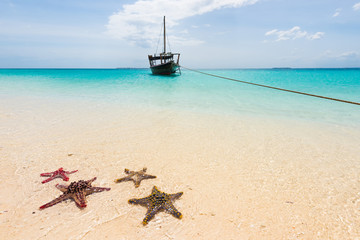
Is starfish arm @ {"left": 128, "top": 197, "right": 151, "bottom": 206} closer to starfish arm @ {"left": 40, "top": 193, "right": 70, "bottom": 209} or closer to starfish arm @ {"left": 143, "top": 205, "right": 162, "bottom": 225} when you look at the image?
starfish arm @ {"left": 143, "top": 205, "right": 162, "bottom": 225}

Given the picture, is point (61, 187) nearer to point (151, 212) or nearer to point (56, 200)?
point (56, 200)

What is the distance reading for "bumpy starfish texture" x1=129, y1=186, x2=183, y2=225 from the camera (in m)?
2.94

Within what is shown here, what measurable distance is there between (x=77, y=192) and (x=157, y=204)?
5.03ft

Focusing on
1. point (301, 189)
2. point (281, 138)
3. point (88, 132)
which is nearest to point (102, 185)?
point (88, 132)

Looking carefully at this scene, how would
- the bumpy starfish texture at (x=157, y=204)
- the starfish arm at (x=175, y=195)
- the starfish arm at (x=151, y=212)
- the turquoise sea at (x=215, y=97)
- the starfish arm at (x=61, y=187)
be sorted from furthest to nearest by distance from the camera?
the turquoise sea at (x=215, y=97) < the starfish arm at (x=61, y=187) < the starfish arm at (x=175, y=195) < the bumpy starfish texture at (x=157, y=204) < the starfish arm at (x=151, y=212)

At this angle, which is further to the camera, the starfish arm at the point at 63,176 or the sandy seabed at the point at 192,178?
the starfish arm at the point at 63,176

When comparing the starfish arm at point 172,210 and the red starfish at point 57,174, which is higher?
the red starfish at point 57,174

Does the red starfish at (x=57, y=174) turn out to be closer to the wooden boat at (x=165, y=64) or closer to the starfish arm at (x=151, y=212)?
the starfish arm at (x=151, y=212)

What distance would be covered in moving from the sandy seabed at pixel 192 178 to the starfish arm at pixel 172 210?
0.08 metres

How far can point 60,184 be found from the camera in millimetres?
3738

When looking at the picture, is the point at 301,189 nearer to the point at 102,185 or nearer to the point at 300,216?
the point at 300,216

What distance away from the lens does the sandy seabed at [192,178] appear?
2.85 meters

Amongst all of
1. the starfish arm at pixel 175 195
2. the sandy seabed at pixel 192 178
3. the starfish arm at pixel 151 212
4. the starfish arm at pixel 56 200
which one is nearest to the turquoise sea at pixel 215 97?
the sandy seabed at pixel 192 178

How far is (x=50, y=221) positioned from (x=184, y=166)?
9.28ft
